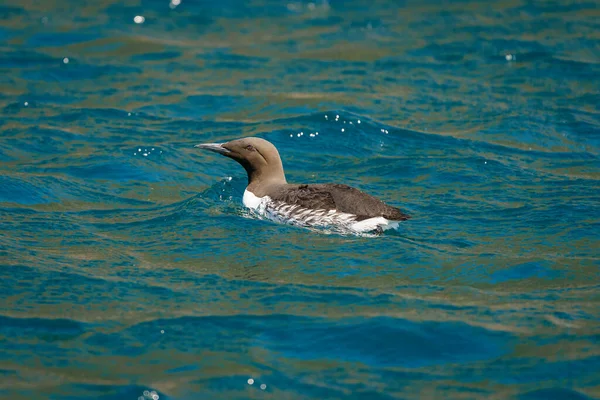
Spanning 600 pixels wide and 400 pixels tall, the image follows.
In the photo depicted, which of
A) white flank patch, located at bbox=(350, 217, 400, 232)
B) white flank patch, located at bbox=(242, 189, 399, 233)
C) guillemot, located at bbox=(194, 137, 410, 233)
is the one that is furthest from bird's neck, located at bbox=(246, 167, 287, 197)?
white flank patch, located at bbox=(350, 217, 400, 232)

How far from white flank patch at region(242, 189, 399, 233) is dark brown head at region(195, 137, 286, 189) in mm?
616

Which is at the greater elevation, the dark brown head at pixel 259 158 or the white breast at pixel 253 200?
the dark brown head at pixel 259 158

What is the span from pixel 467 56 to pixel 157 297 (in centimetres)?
1005

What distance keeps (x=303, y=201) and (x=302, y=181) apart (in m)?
2.03

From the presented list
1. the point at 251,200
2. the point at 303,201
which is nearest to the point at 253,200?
the point at 251,200

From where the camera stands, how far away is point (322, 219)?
28.8 ft

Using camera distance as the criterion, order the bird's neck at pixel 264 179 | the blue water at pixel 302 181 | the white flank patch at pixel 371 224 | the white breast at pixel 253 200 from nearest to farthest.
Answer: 1. the blue water at pixel 302 181
2. the white flank patch at pixel 371 224
3. the white breast at pixel 253 200
4. the bird's neck at pixel 264 179

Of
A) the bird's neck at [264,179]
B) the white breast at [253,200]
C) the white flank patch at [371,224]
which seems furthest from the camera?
the bird's neck at [264,179]

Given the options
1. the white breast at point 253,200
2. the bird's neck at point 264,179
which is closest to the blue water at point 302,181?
the white breast at point 253,200

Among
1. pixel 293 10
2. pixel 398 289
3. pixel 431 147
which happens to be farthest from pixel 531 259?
pixel 293 10

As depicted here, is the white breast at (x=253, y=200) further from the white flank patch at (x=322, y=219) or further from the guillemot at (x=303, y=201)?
the white flank patch at (x=322, y=219)

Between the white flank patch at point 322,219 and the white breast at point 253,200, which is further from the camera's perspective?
the white breast at point 253,200

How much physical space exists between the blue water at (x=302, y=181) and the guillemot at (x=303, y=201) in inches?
7.8

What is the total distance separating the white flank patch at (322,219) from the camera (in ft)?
28.3
